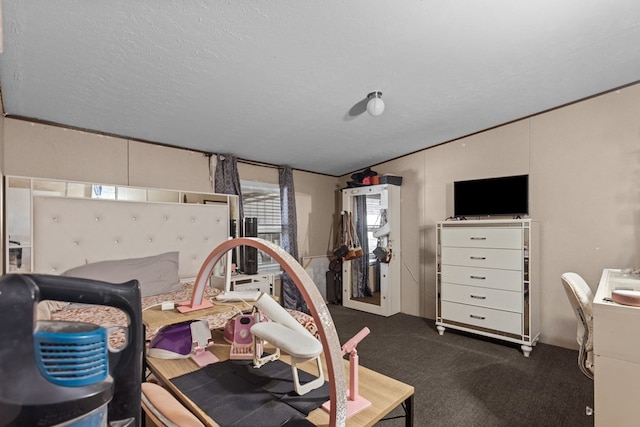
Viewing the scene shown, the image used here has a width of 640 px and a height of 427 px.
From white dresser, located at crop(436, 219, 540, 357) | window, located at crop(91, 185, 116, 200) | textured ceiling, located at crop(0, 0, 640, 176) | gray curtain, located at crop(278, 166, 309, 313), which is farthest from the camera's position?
gray curtain, located at crop(278, 166, 309, 313)

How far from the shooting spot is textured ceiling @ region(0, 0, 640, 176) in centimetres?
154

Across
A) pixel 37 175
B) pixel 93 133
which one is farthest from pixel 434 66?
pixel 37 175

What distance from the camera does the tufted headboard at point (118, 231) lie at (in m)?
2.37

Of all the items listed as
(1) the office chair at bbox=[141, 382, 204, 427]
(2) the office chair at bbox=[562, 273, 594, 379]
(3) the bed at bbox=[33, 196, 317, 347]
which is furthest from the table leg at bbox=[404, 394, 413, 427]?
(2) the office chair at bbox=[562, 273, 594, 379]

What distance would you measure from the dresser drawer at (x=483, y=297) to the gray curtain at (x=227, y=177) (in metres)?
2.53

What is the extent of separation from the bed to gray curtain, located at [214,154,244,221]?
0.36 meters

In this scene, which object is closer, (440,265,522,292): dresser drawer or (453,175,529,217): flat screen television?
(440,265,522,292): dresser drawer

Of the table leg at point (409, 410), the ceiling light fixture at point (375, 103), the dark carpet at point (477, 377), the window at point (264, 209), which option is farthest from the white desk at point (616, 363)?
the window at point (264, 209)

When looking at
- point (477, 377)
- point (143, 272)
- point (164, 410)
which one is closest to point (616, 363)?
point (477, 377)

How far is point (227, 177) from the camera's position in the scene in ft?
11.8

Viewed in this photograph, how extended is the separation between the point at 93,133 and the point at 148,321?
2295 millimetres

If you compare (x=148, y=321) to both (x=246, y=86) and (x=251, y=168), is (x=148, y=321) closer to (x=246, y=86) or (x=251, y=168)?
(x=246, y=86)

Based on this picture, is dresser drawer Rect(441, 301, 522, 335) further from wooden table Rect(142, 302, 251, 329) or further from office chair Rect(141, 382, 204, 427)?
office chair Rect(141, 382, 204, 427)

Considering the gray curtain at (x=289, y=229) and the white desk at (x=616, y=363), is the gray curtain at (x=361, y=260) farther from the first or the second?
the white desk at (x=616, y=363)
